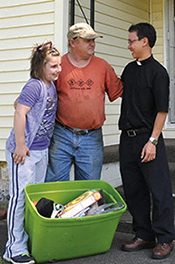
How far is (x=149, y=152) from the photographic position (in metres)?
3.02

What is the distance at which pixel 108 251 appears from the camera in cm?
332

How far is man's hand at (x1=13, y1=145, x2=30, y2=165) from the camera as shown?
301cm

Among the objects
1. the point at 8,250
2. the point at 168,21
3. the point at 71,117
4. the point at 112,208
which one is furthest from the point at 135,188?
the point at 168,21

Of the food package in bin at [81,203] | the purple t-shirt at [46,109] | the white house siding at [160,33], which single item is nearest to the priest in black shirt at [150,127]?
the food package in bin at [81,203]

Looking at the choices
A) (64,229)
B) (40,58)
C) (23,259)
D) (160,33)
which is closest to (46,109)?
(40,58)

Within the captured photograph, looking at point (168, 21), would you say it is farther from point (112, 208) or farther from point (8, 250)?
point (8, 250)

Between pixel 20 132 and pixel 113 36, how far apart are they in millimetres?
2959

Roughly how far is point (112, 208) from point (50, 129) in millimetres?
808

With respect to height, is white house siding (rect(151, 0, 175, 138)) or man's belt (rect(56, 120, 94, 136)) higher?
white house siding (rect(151, 0, 175, 138))

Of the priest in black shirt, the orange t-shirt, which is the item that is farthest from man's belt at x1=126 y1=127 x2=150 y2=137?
the orange t-shirt

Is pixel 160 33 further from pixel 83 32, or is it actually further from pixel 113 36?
pixel 83 32

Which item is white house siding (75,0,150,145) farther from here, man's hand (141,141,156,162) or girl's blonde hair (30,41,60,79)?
man's hand (141,141,156,162)

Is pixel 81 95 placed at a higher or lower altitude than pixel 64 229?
higher

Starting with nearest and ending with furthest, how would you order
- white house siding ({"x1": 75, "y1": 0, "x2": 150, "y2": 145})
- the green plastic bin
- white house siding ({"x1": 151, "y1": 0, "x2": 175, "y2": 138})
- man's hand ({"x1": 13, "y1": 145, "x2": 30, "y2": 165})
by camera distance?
1. the green plastic bin
2. man's hand ({"x1": 13, "y1": 145, "x2": 30, "y2": 165})
3. white house siding ({"x1": 75, "y1": 0, "x2": 150, "y2": 145})
4. white house siding ({"x1": 151, "y1": 0, "x2": 175, "y2": 138})
